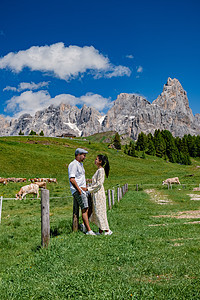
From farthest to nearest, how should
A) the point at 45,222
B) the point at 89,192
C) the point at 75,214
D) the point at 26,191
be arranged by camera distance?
1. the point at 26,191
2. the point at 89,192
3. the point at 75,214
4. the point at 45,222

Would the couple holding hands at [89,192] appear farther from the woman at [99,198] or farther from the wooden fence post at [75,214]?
the wooden fence post at [75,214]

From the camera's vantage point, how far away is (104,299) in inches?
154

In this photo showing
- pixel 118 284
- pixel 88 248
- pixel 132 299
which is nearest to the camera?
pixel 132 299

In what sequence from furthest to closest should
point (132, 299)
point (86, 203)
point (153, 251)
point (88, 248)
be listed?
point (86, 203) < point (88, 248) < point (153, 251) < point (132, 299)

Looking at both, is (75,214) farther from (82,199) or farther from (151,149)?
(151,149)

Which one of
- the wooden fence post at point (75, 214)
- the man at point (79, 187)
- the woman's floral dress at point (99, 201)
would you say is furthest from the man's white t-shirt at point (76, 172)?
the wooden fence post at point (75, 214)

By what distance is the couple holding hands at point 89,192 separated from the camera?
26.7 feet

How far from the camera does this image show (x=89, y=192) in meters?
8.76

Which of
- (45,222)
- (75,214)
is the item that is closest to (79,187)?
(75,214)

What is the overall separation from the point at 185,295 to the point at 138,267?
4.73 feet

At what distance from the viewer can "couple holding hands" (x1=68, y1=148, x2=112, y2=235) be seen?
8133 mm

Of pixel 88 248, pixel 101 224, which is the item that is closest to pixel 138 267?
pixel 88 248

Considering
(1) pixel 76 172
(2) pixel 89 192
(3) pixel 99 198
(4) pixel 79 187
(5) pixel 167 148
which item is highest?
(5) pixel 167 148

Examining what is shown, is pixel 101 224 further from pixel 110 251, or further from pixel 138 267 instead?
pixel 138 267
